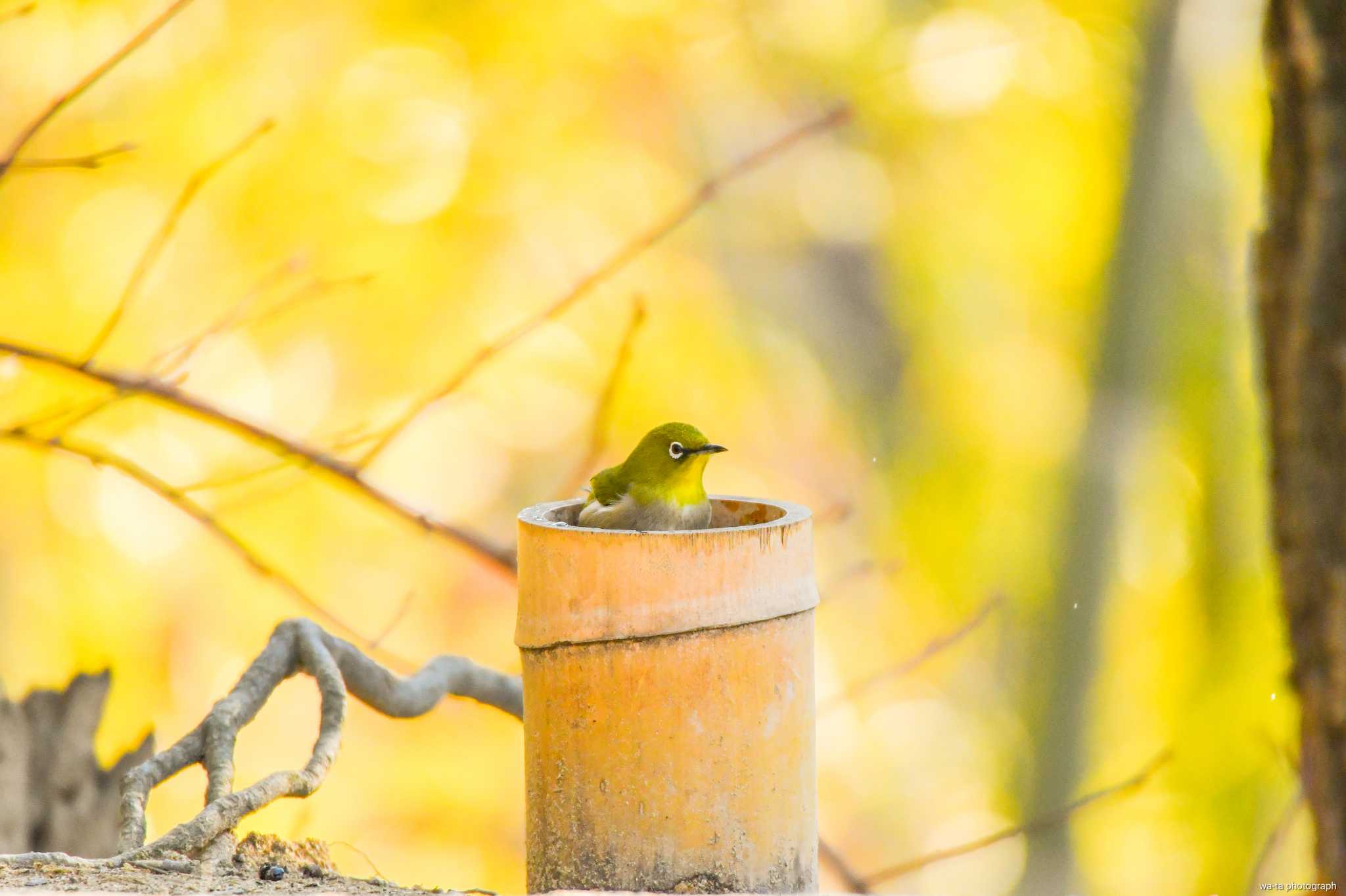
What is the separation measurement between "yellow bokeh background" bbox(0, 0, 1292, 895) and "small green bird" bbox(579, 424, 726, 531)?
2093mm

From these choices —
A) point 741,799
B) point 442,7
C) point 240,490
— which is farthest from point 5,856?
point 442,7

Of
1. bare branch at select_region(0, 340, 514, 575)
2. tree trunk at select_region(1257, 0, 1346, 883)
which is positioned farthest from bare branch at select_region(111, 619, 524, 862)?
tree trunk at select_region(1257, 0, 1346, 883)

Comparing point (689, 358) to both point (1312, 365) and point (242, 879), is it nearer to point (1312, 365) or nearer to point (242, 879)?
point (242, 879)

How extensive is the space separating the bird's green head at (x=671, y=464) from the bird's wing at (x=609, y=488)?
34 mm

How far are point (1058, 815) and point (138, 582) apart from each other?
2.76m

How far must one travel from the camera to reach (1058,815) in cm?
290

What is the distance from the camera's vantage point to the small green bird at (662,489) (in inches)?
76.6

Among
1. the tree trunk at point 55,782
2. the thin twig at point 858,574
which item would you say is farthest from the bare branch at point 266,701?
the thin twig at point 858,574

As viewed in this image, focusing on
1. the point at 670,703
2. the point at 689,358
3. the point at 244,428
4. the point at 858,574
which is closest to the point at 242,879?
the point at 670,703

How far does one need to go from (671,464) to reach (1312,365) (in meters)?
1.14

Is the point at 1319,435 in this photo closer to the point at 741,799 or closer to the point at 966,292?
the point at 741,799

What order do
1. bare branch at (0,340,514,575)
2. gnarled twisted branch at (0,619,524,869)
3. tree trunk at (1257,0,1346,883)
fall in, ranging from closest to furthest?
tree trunk at (1257,0,1346,883) < gnarled twisted branch at (0,619,524,869) < bare branch at (0,340,514,575)

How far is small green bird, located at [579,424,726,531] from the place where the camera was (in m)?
1.95

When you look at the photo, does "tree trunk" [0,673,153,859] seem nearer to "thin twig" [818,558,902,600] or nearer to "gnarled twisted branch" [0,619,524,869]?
"gnarled twisted branch" [0,619,524,869]
